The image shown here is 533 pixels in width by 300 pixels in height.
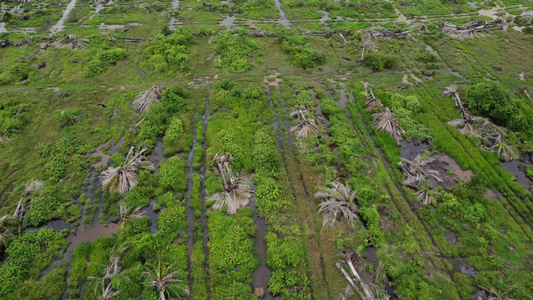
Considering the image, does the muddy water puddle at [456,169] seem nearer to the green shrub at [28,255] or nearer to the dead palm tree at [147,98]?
the dead palm tree at [147,98]

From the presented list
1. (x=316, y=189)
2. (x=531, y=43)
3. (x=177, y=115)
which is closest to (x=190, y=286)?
(x=316, y=189)

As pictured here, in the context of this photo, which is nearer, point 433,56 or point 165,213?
point 165,213

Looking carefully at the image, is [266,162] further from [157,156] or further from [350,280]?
[350,280]

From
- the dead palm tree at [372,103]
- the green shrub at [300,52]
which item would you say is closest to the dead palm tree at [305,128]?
the dead palm tree at [372,103]

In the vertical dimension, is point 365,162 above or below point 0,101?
below

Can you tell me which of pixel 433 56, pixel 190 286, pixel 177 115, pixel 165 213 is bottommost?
pixel 190 286

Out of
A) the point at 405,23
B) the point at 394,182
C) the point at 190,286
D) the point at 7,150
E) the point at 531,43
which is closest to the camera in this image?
Result: the point at 190,286

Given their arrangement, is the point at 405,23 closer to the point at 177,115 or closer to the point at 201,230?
the point at 177,115
